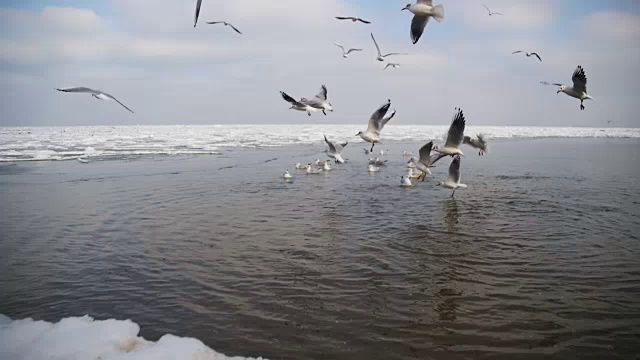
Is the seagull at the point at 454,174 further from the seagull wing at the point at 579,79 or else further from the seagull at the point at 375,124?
the seagull wing at the point at 579,79

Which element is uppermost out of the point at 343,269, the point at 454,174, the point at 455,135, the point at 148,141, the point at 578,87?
the point at 578,87

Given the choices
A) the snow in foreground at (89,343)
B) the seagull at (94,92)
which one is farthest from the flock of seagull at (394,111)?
the snow in foreground at (89,343)

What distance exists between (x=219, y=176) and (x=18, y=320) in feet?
41.4

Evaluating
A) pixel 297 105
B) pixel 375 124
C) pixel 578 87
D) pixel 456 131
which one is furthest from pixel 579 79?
pixel 297 105

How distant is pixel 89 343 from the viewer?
4.38 meters

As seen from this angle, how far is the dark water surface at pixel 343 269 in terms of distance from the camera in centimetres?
450

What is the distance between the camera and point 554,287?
5668 mm

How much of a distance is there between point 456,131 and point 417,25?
2871 mm

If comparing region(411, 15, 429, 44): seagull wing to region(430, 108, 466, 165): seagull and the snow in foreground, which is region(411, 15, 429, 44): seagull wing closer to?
region(430, 108, 466, 165): seagull

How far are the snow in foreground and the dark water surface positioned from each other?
0.22m

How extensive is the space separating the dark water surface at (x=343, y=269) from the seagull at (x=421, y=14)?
374cm

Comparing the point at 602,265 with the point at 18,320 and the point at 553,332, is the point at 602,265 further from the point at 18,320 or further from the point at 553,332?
the point at 18,320

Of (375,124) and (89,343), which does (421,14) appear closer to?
(375,124)

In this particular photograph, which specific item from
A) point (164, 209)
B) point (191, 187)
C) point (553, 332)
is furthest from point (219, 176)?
point (553, 332)
